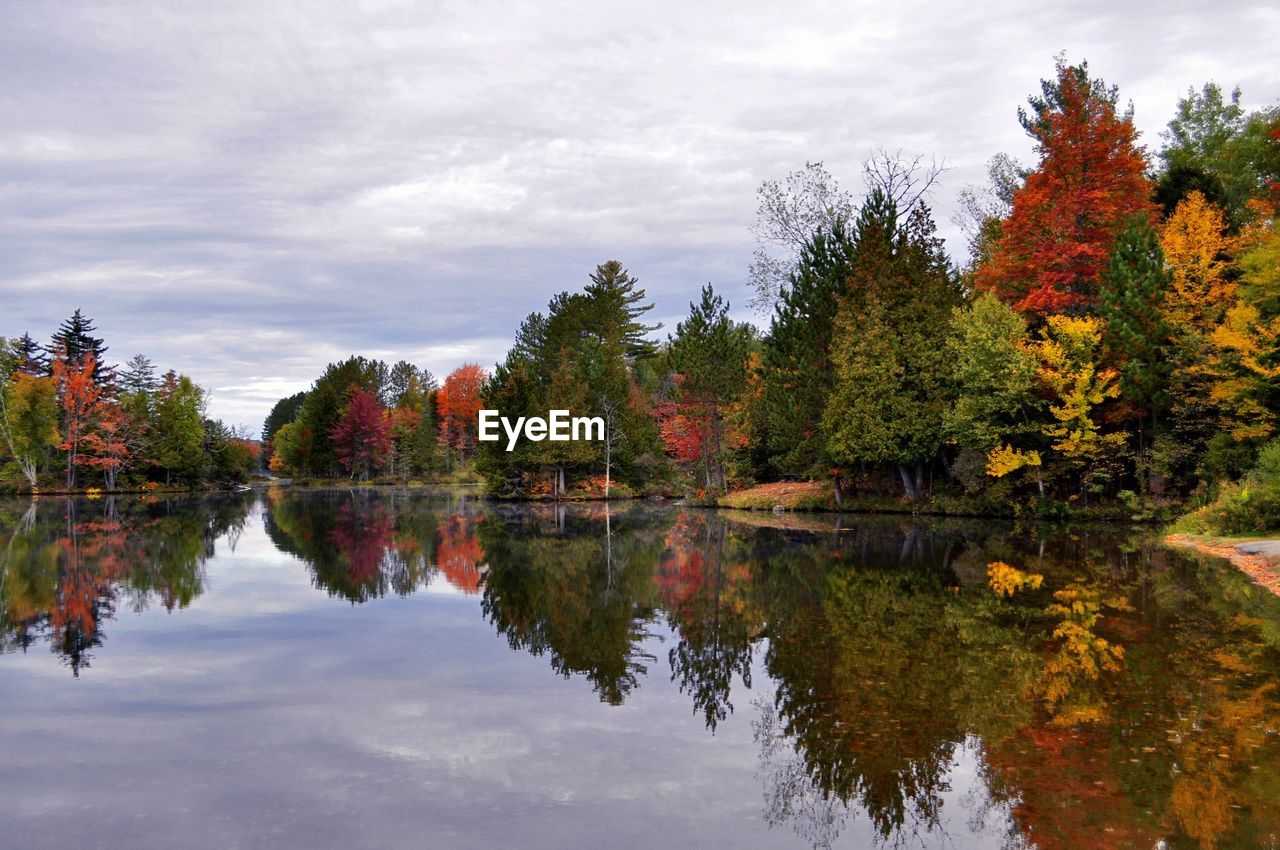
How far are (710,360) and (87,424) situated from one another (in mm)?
47904

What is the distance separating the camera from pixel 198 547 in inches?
1025

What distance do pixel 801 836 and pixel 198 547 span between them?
24803mm

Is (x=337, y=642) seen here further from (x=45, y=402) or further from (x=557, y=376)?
(x=45, y=402)

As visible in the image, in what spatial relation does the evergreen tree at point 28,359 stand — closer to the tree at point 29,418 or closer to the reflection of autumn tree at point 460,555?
the tree at point 29,418

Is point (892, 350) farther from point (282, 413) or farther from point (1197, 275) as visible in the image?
point (282, 413)

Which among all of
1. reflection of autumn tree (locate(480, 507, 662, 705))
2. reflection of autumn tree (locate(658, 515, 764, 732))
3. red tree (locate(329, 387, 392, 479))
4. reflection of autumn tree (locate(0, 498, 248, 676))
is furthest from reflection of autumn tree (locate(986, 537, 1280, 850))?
red tree (locate(329, 387, 392, 479))

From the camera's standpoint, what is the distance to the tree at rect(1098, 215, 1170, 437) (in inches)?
1216

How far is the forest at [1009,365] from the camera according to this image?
30328mm

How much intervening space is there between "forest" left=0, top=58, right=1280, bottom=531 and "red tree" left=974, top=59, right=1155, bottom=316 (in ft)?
0.33

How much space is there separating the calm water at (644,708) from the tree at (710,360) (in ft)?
93.3

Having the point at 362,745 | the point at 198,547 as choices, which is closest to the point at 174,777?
the point at 362,745

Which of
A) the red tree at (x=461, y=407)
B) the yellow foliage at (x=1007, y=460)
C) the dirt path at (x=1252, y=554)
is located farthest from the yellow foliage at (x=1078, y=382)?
the red tree at (x=461, y=407)

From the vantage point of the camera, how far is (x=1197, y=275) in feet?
102

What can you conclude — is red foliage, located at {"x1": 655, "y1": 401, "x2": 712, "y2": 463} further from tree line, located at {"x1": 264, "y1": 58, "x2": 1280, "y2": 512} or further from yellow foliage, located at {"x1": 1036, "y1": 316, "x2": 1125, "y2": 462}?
yellow foliage, located at {"x1": 1036, "y1": 316, "x2": 1125, "y2": 462}
